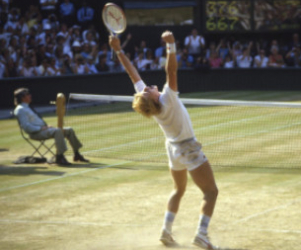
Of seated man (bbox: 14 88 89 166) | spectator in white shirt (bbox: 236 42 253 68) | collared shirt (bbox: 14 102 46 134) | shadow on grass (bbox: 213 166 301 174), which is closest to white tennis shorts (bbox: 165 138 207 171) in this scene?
shadow on grass (bbox: 213 166 301 174)

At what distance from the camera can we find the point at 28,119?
1288 cm

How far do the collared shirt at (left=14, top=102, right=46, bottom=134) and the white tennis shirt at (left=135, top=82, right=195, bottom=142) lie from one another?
626 centimetres

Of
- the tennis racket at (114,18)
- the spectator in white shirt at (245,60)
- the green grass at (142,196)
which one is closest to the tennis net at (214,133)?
the green grass at (142,196)

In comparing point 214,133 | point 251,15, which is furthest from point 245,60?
point 214,133

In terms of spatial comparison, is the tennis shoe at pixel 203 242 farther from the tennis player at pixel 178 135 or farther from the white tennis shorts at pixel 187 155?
the white tennis shorts at pixel 187 155

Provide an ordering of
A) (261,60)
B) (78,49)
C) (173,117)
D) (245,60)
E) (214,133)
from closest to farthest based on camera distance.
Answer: (173,117) → (214,133) → (78,49) → (261,60) → (245,60)

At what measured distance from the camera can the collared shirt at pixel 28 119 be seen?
1284 centimetres

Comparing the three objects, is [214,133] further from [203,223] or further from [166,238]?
[203,223]

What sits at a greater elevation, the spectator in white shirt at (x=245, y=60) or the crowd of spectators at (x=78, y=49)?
the crowd of spectators at (x=78, y=49)

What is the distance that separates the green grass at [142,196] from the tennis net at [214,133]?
4 cm

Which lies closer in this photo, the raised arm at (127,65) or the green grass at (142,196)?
the raised arm at (127,65)

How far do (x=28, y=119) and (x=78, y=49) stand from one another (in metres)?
13.4

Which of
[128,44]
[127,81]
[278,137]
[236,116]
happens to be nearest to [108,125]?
[236,116]

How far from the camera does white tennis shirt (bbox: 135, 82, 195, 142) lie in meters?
6.85
